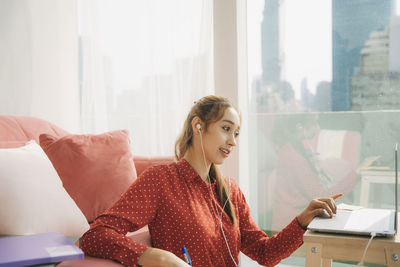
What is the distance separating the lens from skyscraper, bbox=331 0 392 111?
222 cm

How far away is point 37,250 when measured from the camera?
0.89 meters

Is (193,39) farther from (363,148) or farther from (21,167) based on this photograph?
(21,167)

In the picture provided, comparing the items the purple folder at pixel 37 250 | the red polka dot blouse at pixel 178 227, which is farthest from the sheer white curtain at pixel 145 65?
the purple folder at pixel 37 250

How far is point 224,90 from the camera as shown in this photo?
2.45 metres

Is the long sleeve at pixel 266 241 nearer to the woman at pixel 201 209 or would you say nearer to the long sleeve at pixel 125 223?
the woman at pixel 201 209

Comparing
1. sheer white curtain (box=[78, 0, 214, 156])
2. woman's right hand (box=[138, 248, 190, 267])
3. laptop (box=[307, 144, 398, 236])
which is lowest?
woman's right hand (box=[138, 248, 190, 267])

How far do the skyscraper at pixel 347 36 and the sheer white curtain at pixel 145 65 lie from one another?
2.37 ft

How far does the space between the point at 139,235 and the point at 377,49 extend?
163cm

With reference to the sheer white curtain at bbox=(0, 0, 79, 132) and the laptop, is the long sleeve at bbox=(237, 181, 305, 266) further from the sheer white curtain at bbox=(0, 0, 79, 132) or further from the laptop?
the sheer white curtain at bbox=(0, 0, 79, 132)

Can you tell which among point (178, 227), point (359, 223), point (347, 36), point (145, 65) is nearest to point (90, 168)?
point (178, 227)

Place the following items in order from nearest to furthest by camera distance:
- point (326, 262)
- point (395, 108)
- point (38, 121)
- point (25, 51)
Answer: point (326, 262) < point (38, 121) < point (395, 108) < point (25, 51)

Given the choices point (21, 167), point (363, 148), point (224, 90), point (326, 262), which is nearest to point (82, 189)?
point (21, 167)

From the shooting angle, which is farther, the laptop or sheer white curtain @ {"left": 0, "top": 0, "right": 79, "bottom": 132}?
sheer white curtain @ {"left": 0, "top": 0, "right": 79, "bottom": 132}

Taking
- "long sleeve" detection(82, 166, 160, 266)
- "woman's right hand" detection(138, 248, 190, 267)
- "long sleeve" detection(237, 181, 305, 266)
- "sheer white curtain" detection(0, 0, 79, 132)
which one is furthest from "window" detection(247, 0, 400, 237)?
"woman's right hand" detection(138, 248, 190, 267)
